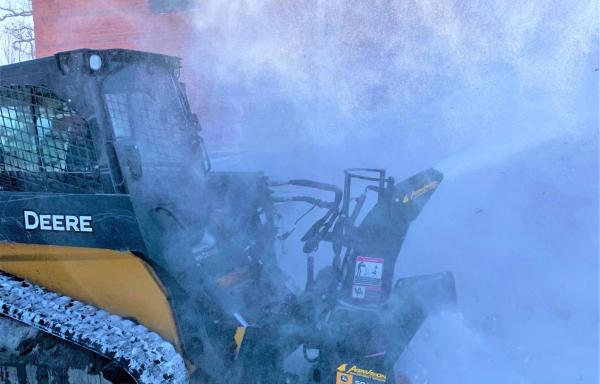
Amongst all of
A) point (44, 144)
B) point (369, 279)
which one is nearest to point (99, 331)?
point (44, 144)

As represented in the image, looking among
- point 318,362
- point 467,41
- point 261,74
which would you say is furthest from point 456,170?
point 318,362

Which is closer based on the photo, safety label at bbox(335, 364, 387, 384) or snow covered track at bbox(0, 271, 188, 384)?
snow covered track at bbox(0, 271, 188, 384)

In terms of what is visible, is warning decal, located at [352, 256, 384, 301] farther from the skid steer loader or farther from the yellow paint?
the yellow paint

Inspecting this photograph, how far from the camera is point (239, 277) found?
350 centimetres

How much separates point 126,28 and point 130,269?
757 centimetres

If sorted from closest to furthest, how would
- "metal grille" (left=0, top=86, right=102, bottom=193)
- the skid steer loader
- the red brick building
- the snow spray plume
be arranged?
the skid steer loader < "metal grille" (left=0, top=86, right=102, bottom=193) < the snow spray plume < the red brick building

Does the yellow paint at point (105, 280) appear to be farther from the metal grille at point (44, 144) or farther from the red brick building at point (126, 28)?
the red brick building at point (126, 28)

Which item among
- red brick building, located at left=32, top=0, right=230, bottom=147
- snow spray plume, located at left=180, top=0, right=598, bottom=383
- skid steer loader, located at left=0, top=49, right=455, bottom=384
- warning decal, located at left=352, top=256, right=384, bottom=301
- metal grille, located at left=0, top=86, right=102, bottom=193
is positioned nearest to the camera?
skid steer loader, located at left=0, top=49, right=455, bottom=384

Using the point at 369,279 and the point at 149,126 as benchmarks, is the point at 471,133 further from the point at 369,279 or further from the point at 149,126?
the point at 149,126

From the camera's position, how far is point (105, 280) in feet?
9.07

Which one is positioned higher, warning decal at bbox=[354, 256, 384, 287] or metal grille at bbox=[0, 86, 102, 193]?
metal grille at bbox=[0, 86, 102, 193]

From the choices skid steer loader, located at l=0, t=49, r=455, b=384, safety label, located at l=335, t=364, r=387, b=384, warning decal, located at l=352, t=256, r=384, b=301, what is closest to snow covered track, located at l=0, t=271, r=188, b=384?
skid steer loader, located at l=0, t=49, r=455, b=384

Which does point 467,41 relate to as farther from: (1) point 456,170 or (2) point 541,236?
(2) point 541,236

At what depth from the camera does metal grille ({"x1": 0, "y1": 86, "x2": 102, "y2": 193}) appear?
277 centimetres
